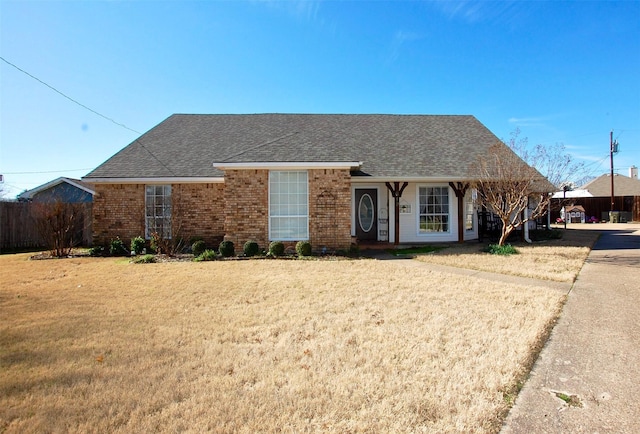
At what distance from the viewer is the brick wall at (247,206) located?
39.6 ft

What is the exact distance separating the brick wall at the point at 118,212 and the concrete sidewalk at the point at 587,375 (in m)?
14.1

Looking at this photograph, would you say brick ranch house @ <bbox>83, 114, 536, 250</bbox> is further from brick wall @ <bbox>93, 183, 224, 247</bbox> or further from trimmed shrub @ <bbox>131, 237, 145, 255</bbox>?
trimmed shrub @ <bbox>131, 237, 145, 255</bbox>

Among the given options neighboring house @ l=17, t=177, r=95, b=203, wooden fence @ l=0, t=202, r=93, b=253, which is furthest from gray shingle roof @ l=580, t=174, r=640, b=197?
neighboring house @ l=17, t=177, r=95, b=203

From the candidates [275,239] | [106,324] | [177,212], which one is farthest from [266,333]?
[177,212]

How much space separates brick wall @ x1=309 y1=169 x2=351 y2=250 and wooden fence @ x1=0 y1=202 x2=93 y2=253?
1005cm

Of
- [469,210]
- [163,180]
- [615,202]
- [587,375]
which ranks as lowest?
[587,375]

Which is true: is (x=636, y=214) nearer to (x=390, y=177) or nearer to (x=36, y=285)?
(x=390, y=177)

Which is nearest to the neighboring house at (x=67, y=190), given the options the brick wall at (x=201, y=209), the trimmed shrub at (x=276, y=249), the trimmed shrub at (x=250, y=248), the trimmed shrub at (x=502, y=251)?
the brick wall at (x=201, y=209)

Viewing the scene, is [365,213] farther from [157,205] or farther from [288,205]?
[157,205]

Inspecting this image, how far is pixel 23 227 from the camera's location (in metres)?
15.9

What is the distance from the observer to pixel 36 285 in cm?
812

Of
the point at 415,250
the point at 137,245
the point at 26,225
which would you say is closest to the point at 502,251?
the point at 415,250

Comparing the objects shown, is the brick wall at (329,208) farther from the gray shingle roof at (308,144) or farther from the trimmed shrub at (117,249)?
the trimmed shrub at (117,249)

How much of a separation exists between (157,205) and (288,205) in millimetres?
5699
